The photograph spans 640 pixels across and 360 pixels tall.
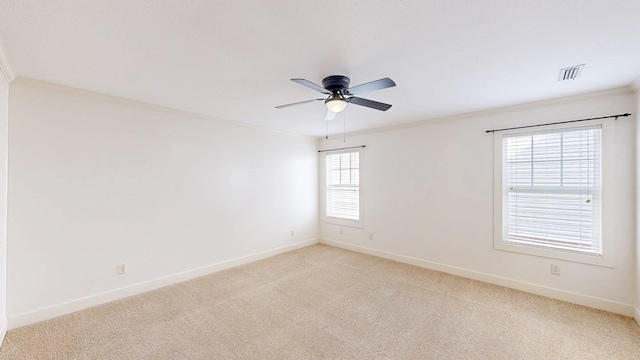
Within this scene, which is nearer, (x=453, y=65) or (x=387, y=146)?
(x=453, y=65)

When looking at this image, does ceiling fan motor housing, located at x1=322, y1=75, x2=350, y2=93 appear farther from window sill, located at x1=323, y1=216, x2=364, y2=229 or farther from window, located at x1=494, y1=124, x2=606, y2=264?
window sill, located at x1=323, y1=216, x2=364, y2=229

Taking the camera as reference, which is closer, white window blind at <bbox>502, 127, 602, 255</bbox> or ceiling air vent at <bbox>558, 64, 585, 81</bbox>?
ceiling air vent at <bbox>558, 64, 585, 81</bbox>

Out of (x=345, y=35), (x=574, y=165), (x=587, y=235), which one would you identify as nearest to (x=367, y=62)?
(x=345, y=35)

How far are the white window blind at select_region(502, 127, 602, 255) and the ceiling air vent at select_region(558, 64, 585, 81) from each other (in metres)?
0.88

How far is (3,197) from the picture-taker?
Result: 2346 millimetres

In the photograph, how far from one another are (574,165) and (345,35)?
3.16 meters

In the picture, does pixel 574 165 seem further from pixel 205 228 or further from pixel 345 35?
pixel 205 228

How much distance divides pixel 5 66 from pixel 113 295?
2460 millimetres

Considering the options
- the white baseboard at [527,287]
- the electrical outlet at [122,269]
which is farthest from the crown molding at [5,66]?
the white baseboard at [527,287]

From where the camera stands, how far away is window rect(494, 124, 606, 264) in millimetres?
2900

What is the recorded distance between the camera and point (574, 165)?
118 inches

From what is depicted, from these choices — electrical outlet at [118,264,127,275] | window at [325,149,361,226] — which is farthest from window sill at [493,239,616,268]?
electrical outlet at [118,264,127,275]

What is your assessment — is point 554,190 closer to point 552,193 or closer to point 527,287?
point 552,193

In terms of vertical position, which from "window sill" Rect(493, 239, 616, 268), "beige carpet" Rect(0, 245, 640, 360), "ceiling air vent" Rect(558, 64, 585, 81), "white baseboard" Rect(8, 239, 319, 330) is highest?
"ceiling air vent" Rect(558, 64, 585, 81)
